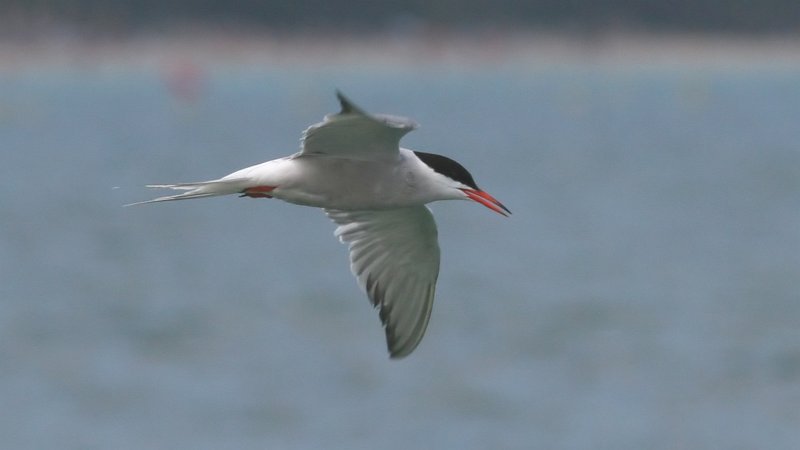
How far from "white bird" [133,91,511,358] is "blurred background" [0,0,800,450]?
25.4 feet

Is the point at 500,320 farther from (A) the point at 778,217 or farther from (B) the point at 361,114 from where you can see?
(B) the point at 361,114

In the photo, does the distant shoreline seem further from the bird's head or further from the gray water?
the bird's head

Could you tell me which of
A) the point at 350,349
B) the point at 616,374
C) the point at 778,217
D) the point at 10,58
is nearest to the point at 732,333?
the point at 616,374

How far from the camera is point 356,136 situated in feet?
23.0

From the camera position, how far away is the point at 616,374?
18.7 m

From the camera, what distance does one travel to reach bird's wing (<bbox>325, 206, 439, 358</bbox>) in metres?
7.95

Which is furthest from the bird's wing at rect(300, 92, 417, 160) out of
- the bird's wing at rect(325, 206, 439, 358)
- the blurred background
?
the blurred background

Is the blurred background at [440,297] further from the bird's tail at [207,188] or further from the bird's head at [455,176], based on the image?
the bird's tail at [207,188]

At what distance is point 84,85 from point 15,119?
2682 centimetres

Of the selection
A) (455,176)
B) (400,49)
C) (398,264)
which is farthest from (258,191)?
(400,49)

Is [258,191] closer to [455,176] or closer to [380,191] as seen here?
[380,191]

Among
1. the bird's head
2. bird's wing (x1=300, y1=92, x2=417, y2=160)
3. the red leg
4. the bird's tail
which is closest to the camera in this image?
bird's wing (x1=300, y1=92, x2=417, y2=160)

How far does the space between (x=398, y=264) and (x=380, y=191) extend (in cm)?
85

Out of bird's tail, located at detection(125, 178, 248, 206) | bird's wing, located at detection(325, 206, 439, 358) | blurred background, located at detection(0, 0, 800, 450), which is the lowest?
blurred background, located at detection(0, 0, 800, 450)
